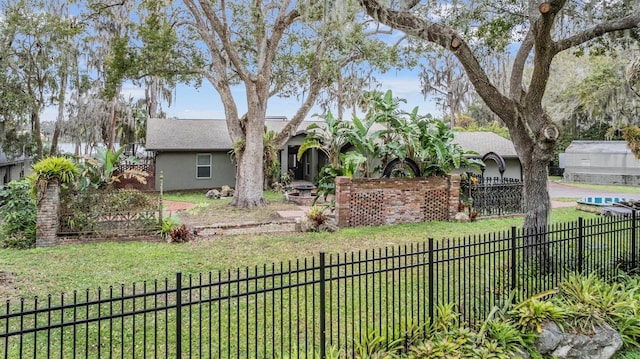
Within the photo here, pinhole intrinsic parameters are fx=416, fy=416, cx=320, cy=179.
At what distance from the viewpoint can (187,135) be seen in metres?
22.5

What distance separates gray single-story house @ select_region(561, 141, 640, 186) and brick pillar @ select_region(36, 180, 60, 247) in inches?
1248

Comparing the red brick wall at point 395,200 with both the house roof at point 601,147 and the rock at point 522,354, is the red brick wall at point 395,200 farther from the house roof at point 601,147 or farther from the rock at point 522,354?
the house roof at point 601,147

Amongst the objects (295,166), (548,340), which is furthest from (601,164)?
(548,340)

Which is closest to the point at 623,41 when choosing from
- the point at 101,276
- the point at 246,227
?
the point at 246,227

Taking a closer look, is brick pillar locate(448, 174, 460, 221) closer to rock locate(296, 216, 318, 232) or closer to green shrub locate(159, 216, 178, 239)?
rock locate(296, 216, 318, 232)

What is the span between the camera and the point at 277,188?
845 inches

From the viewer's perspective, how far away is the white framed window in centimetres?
2222

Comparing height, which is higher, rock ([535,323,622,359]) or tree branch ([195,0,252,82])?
tree branch ([195,0,252,82])

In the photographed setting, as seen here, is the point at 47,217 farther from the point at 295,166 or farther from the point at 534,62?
the point at 295,166

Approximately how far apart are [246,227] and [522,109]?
7.74 m

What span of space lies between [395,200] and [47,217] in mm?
8853

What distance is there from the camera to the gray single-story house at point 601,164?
27516 mm

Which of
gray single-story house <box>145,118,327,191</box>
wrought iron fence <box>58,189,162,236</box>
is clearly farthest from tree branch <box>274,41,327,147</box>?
wrought iron fence <box>58,189,162,236</box>

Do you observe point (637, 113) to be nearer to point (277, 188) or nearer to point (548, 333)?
point (277, 188)
